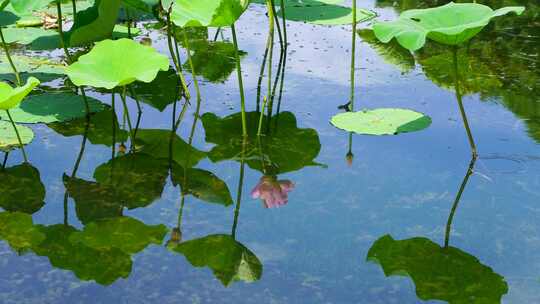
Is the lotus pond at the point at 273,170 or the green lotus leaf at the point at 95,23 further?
the green lotus leaf at the point at 95,23

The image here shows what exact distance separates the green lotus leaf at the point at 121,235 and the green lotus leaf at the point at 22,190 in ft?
0.92

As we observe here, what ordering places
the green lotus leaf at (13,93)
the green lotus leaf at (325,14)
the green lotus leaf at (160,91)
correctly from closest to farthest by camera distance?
1. the green lotus leaf at (13,93)
2. the green lotus leaf at (160,91)
3. the green lotus leaf at (325,14)

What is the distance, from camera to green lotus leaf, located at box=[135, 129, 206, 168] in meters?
3.07

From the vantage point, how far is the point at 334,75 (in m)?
4.02

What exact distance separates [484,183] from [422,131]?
0.51 meters

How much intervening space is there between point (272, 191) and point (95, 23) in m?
1.31

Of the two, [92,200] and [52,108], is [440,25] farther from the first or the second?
[52,108]

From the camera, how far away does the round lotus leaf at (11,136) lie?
3.12m

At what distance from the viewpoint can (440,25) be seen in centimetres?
284

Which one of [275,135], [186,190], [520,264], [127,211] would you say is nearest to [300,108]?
[275,135]

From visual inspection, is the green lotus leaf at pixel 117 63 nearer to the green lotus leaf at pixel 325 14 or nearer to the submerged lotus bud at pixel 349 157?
the submerged lotus bud at pixel 349 157

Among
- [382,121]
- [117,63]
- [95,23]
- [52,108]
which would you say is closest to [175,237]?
[117,63]

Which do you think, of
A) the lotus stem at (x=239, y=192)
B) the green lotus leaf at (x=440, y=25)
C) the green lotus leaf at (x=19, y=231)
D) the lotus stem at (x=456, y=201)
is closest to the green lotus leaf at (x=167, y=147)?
the lotus stem at (x=239, y=192)

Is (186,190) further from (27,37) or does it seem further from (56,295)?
(27,37)
